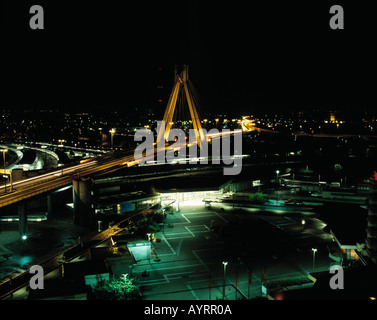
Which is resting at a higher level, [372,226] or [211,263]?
[372,226]

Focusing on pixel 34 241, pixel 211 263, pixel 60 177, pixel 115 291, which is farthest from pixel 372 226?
pixel 60 177

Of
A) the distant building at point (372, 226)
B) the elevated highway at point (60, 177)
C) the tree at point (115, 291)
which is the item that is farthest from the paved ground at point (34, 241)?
the distant building at point (372, 226)

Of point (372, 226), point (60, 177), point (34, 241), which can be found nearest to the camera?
point (372, 226)

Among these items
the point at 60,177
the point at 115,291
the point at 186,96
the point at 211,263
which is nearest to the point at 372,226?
the point at 211,263

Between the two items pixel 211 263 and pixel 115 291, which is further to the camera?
pixel 211 263

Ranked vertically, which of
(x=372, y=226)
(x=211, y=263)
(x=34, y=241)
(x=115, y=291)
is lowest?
(x=211, y=263)

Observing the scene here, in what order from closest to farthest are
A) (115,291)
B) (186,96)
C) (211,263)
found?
(115,291), (211,263), (186,96)

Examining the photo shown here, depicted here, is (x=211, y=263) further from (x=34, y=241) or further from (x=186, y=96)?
(x=186, y=96)

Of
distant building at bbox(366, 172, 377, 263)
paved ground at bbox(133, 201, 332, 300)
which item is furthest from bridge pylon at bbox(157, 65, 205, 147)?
distant building at bbox(366, 172, 377, 263)

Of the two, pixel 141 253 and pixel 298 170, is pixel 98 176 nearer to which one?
pixel 141 253
